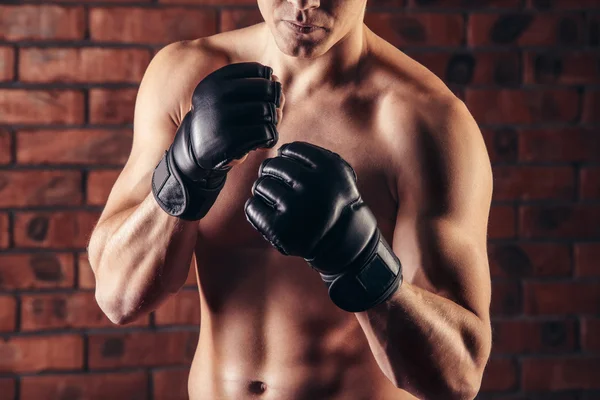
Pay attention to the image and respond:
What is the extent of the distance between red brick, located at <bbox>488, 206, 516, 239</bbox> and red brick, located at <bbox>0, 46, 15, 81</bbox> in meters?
0.97

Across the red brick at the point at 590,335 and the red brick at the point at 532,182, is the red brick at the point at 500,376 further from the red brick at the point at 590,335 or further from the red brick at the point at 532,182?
the red brick at the point at 532,182

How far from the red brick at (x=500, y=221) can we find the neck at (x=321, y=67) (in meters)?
0.68

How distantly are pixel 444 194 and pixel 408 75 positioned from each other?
173 millimetres

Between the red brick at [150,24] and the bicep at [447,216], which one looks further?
the red brick at [150,24]

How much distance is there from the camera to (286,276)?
0.95m

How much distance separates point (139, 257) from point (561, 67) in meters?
1.04

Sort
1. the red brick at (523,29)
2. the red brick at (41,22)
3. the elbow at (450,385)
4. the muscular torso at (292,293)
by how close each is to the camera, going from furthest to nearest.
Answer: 1. the red brick at (523,29)
2. the red brick at (41,22)
3. the muscular torso at (292,293)
4. the elbow at (450,385)

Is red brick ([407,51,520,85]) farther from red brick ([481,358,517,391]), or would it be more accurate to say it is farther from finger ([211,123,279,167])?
finger ([211,123,279,167])

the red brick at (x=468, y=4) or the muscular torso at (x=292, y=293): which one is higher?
the red brick at (x=468, y=4)

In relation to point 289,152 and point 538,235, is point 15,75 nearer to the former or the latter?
point 289,152

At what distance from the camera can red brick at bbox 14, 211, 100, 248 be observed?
1455mm

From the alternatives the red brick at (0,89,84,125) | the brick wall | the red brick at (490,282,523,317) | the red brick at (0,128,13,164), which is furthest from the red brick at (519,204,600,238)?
the red brick at (0,128,13,164)

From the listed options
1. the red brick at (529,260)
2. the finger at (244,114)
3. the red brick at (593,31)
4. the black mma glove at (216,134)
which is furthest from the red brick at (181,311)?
the red brick at (593,31)

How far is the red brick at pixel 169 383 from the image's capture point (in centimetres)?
151
